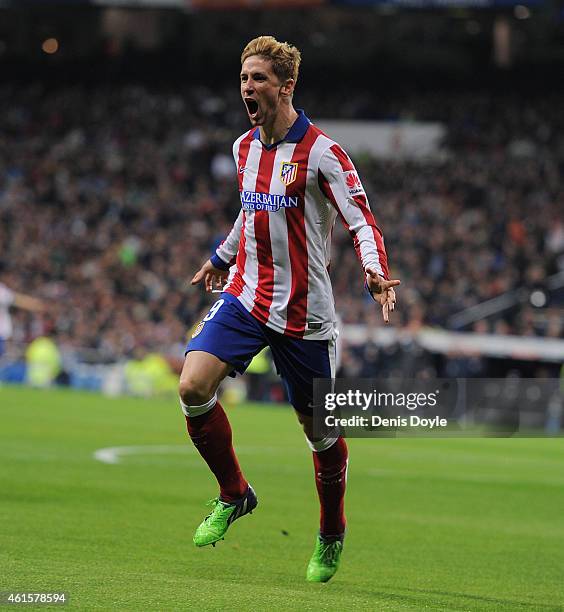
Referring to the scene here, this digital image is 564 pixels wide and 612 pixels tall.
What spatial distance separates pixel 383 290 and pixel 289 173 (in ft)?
2.84

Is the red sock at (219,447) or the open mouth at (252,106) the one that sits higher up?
the open mouth at (252,106)

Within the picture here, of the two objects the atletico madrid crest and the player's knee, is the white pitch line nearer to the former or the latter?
the player's knee

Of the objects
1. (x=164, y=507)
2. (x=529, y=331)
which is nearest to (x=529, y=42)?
(x=529, y=331)

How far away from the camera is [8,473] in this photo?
11.7m

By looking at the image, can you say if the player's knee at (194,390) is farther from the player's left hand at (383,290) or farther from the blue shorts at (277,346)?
the player's left hand at (383,290)

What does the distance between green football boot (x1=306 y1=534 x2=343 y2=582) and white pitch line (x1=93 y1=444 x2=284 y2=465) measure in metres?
6.68

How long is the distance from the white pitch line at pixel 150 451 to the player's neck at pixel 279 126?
7.26 m

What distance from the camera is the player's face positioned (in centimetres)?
679

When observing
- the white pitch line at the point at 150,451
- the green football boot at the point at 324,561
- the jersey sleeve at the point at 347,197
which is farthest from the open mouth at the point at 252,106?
the white pitch line at the point at 150,451

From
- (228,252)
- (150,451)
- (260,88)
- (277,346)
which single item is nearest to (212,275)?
(228,252)

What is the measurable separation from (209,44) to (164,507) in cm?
3224

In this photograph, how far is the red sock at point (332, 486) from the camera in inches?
285

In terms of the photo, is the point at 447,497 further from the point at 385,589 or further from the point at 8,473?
the point at 385,589

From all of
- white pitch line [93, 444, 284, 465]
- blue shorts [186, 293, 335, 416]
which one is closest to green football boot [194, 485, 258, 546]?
blue shorts [186, 293, 335, 416]
